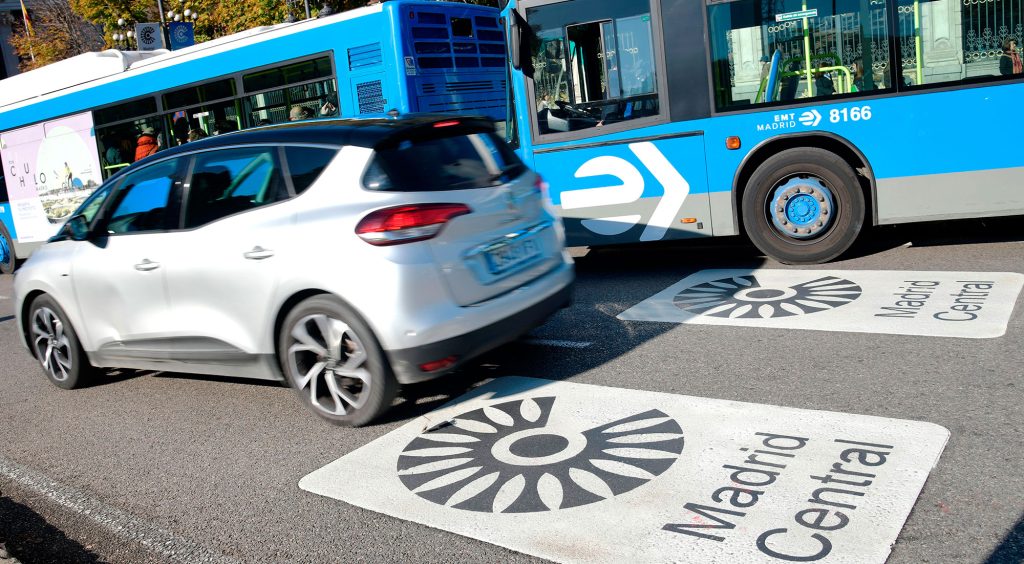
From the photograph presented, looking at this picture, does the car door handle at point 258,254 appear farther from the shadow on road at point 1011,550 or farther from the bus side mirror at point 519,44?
the bus side mirror at point 519,44

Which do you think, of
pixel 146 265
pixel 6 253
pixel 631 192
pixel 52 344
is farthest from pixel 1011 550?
pixel 6 253

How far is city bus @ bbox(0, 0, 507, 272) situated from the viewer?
1020 cm

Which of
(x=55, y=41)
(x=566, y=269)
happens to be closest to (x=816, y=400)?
(x=566, y=269)

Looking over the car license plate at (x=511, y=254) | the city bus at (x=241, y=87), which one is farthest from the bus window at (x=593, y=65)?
the car license plate at (x=511, y=254)

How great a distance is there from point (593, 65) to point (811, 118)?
1.95 m

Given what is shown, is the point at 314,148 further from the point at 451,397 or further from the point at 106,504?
the point at 106,504

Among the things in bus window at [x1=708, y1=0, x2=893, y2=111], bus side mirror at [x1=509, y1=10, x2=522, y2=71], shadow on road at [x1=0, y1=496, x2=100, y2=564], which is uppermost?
bus side mirror at [x1=509, y1=10, x2=522, y2=71]

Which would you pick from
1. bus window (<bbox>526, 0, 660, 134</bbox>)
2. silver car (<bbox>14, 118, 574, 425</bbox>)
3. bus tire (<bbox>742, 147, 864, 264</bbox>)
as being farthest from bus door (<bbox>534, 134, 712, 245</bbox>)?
silver car (<bbox>14, 118, 574, 425</bbox>)

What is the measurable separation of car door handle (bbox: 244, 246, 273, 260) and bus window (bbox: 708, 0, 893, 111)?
4492mm

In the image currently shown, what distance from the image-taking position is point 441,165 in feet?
16.8

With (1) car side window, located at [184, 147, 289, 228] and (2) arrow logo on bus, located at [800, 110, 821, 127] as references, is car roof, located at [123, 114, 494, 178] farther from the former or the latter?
(2) arrow logo on bus, located at [800, 110, 821, 127]

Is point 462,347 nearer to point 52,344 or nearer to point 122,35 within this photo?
point 52,344

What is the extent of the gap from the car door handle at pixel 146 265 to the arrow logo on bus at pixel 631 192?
3.98m

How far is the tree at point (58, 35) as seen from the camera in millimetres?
39031
